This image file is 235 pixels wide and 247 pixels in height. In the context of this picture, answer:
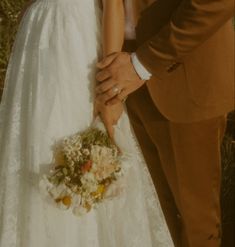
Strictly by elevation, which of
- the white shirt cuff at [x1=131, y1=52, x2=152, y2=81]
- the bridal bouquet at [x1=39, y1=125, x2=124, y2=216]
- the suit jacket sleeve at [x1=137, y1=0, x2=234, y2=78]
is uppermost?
the suit jacket sleeve at [x1=137, y1=0, x2=234, y2=78]

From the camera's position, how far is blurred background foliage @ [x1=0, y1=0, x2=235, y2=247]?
288 cm

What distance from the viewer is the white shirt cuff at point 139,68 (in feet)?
5.32

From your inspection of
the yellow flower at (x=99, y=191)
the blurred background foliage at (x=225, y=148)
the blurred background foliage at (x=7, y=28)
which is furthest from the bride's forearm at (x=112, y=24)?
the blurred background foliage at (x=7, y=28)

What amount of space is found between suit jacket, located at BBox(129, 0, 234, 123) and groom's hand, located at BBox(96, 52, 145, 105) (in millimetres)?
50

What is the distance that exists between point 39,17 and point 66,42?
0.43ft

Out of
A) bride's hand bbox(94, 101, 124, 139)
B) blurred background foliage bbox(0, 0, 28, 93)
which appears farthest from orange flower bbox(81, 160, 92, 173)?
blurred background foliage bbox(0, 0, 28, 93)

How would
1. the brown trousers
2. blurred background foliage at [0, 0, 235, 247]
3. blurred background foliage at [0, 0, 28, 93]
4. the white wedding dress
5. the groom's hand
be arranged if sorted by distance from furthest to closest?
blurred background foliage at [0, 0, 28, 93], blurred background foliage at [0, 0, 235, 247], the brown trousers, the white wedding dress, the groom's hand

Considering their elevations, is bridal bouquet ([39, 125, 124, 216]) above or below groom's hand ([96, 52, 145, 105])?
below

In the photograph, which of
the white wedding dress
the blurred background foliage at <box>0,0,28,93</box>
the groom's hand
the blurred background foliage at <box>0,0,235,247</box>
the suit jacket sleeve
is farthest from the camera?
the blurred background foliage at <box>0,0,28,93</box>

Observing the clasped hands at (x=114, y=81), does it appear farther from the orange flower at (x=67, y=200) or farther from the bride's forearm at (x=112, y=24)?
the orange flower at (x=67, y=200)

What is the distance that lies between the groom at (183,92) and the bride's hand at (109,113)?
0.11 feet

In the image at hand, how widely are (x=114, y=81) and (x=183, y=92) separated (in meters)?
0.29

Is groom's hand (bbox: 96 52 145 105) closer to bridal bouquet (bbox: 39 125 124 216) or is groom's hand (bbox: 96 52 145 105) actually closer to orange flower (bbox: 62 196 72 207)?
bridal bouquet (bbox: 39 125 124 216)

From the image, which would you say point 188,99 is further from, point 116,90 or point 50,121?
point 50,121
